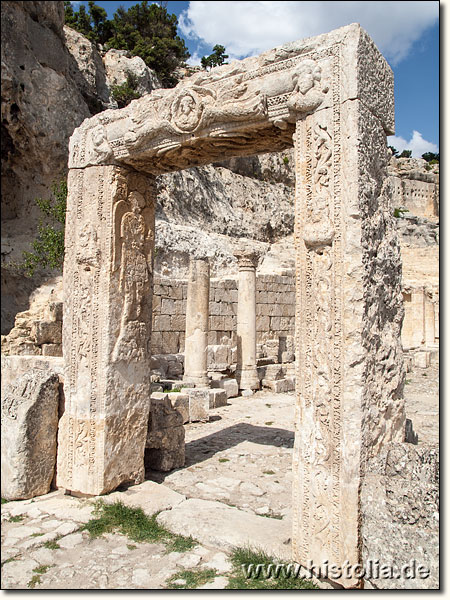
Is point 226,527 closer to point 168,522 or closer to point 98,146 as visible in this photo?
point 168,522

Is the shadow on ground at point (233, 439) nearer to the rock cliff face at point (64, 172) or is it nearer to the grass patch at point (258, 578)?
the grass patch at point (258, 578)

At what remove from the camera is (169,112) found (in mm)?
4113

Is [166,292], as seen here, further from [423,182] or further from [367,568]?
[423,182]

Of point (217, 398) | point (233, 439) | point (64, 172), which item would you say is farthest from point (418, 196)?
point (233, 439)

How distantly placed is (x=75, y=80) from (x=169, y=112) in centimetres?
1894

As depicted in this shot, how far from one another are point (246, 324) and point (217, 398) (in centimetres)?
297

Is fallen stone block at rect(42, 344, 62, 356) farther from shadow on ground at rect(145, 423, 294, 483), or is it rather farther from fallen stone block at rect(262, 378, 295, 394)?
fallen stone block at rect(262, 378, 295, 394)

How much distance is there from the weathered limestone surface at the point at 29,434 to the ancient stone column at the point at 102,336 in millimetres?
136

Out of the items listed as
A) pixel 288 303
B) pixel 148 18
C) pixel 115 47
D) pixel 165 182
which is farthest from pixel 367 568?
pixel 148 18

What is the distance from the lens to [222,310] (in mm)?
14133

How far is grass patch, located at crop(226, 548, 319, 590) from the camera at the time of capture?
2.93 m

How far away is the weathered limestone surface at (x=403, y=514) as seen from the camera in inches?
100.0

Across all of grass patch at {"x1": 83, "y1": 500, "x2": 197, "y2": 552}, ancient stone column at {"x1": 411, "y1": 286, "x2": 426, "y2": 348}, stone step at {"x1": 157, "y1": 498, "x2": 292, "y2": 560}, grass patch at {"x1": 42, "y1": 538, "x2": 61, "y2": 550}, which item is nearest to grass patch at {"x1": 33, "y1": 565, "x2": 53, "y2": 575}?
grass patch at {"x1": 42, "y1": 538, "x2": 61, "y2": 550}

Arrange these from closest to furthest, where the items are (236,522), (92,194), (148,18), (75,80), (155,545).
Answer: (155,545), (236,522), (92,194), (75,80), (148,18)
